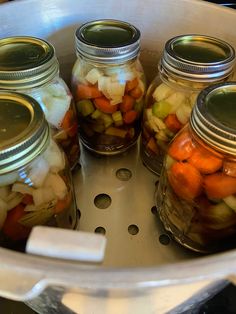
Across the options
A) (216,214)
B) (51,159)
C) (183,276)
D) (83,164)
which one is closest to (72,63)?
(83,164)

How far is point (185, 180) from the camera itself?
A: 463 millimetres

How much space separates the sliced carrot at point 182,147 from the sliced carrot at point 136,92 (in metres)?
0.15

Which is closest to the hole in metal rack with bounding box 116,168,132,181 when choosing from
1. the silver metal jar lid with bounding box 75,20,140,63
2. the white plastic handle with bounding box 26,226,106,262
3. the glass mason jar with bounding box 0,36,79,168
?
the glass mason jar with bounding box 0,36,79,168

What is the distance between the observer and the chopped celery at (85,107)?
2.01 ft

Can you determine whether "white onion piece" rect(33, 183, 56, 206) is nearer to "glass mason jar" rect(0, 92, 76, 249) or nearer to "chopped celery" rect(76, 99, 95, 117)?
"glass mason jar" rect(0, 92, 76, 249)

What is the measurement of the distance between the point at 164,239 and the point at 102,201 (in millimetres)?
128

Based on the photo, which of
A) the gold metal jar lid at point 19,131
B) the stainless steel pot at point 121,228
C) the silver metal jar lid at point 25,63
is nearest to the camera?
the stainless steel pot at point 121,228

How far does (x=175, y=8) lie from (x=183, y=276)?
0.54 metres

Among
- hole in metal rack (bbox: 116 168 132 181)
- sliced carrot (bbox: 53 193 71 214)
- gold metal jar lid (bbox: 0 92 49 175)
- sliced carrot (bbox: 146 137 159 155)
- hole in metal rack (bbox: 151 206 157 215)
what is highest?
gold metal jar lid (bbox: 0 92 49 175)

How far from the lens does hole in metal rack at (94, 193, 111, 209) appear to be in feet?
2.02

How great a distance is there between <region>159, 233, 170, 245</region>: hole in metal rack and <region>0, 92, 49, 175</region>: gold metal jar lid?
255 millimetres

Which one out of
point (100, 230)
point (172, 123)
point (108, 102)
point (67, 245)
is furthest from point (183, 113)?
point (67, 245)

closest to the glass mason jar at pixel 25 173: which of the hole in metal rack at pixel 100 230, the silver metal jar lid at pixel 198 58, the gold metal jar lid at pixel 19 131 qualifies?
the gold metal jar lid at pixel 19 131

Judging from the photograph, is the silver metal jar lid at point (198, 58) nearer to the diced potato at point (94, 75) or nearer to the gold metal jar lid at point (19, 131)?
the diced potato at point (94, 75)
